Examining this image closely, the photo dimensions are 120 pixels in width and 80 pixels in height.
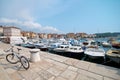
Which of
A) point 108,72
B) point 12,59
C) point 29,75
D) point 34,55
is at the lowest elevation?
point 108,72

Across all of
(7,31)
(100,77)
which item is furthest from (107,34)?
(100,77)

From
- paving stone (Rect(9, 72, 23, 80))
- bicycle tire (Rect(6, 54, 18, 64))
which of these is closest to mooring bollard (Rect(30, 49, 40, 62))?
bicycle tire (Rect(6, 54, 18, 64))

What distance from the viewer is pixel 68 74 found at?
444 cm

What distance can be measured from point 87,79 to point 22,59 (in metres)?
3.55

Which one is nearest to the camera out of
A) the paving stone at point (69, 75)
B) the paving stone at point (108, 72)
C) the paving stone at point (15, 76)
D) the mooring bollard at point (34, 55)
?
the paving stone at point (15, 76)

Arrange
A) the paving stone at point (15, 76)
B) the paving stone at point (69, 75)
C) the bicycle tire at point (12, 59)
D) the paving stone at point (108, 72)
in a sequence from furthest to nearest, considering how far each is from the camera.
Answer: the bicycle tire at point (12, 59) < the paving stone at point (108, 72) < the paving stone at point (69, 75) < the paving stone at point (15, 76)

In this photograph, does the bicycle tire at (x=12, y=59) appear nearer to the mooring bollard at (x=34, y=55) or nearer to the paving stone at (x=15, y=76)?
the mooring bollard at (x=34, y=55)

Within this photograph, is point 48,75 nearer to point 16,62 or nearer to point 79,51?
point 16,62

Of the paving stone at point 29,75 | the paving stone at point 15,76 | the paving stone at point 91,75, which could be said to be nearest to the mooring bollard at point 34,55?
the paving stone at point 29,75

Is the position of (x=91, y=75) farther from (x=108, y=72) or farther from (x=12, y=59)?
(x=12, y=59)

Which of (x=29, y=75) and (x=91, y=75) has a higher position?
(x=29, y=75)

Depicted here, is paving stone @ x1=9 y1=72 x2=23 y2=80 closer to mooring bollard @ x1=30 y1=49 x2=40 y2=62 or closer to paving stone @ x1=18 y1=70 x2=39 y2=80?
paving stone @ x1=18 y1=70 x2=39 y2=80

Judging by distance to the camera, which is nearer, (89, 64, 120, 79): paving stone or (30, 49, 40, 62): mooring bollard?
(89, 64, 120, 79): paving stone

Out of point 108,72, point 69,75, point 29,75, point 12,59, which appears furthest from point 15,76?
point 108,72
